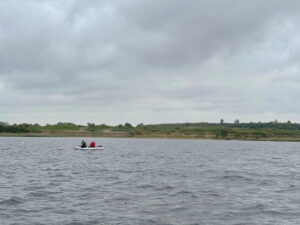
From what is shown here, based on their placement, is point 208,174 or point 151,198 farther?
point 208,174

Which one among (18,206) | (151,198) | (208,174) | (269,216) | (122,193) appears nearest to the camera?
(269,216)

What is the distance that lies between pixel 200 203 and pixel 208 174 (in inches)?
682

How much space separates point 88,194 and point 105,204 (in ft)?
13.1

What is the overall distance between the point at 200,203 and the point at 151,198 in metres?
3.77

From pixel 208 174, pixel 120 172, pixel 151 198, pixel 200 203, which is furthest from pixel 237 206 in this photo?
pixel 120 172

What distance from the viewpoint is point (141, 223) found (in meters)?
20.7

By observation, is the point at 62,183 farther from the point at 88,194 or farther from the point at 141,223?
the point at 141,223

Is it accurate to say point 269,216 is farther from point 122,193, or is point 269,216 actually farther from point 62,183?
point 62,183

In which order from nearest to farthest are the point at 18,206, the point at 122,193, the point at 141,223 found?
the point at 141,223, the point at 18,206, the point at 122,193

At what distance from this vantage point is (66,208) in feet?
79.1

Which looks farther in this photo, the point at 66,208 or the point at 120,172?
the point at 120,172

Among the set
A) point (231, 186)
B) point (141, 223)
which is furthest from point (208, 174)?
point (141, 223)

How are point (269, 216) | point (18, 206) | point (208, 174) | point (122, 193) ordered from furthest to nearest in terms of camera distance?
point (208, 174) → point (122, 193) → point (18, 206) → point (269, 216)

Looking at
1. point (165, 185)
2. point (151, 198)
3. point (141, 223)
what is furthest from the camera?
point (165, 185)
